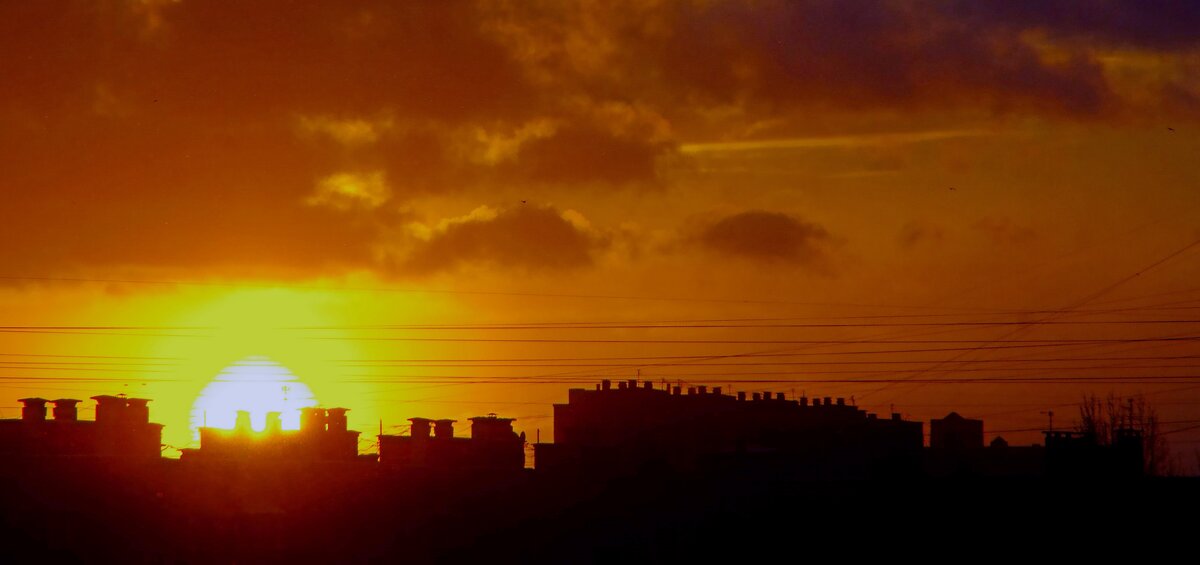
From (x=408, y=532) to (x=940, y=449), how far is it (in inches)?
1818

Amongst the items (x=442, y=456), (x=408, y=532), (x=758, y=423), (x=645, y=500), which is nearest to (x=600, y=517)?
(x=645, y=500)

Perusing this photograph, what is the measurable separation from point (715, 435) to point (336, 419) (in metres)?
23.2

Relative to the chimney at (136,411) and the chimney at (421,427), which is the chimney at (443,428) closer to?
the chimney at (421,427)

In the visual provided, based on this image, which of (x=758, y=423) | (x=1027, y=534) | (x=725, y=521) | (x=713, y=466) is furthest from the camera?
(x=758, y=423)

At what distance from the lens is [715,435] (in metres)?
79.6

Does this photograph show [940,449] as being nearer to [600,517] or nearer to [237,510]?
[600,517]

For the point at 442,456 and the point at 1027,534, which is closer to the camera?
the point at 1027,534

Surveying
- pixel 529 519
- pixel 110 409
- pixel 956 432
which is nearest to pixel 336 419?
pixel 110 409

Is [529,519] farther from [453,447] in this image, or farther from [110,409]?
[110,409]

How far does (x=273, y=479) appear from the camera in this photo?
2114 inches

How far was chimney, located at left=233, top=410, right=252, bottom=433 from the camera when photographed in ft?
205

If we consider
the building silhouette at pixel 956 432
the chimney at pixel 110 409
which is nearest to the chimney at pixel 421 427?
the chimney at pixel 110 409

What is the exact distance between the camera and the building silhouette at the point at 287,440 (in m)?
59.0

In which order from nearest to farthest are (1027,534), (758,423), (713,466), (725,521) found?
(1027,534) → (725,521) → (713,466) → (758,423)
